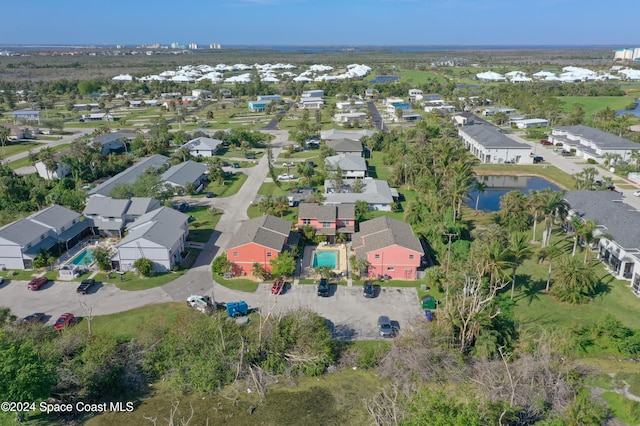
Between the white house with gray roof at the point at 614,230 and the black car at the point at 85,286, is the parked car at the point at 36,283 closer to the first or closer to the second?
the black car at the point at 85,286

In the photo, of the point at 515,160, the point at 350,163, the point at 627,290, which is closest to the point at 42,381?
the point at 627,290

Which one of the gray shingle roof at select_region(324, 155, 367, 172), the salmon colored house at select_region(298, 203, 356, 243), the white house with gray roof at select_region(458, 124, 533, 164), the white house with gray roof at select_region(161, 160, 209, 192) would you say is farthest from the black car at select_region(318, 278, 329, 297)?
Answer: the white house with gray roof at select_region(458, 124, 533, 164)

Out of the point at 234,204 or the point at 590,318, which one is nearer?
the point at 590,318

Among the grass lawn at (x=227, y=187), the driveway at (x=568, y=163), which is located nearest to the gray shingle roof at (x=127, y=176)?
the grass lawn at (x=227, y=187)

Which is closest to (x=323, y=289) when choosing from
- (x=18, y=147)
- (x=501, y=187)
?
(x=501, y=187)

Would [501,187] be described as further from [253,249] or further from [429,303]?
[253,249]

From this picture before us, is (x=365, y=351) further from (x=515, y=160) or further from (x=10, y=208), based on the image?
(x=515, y=160)
